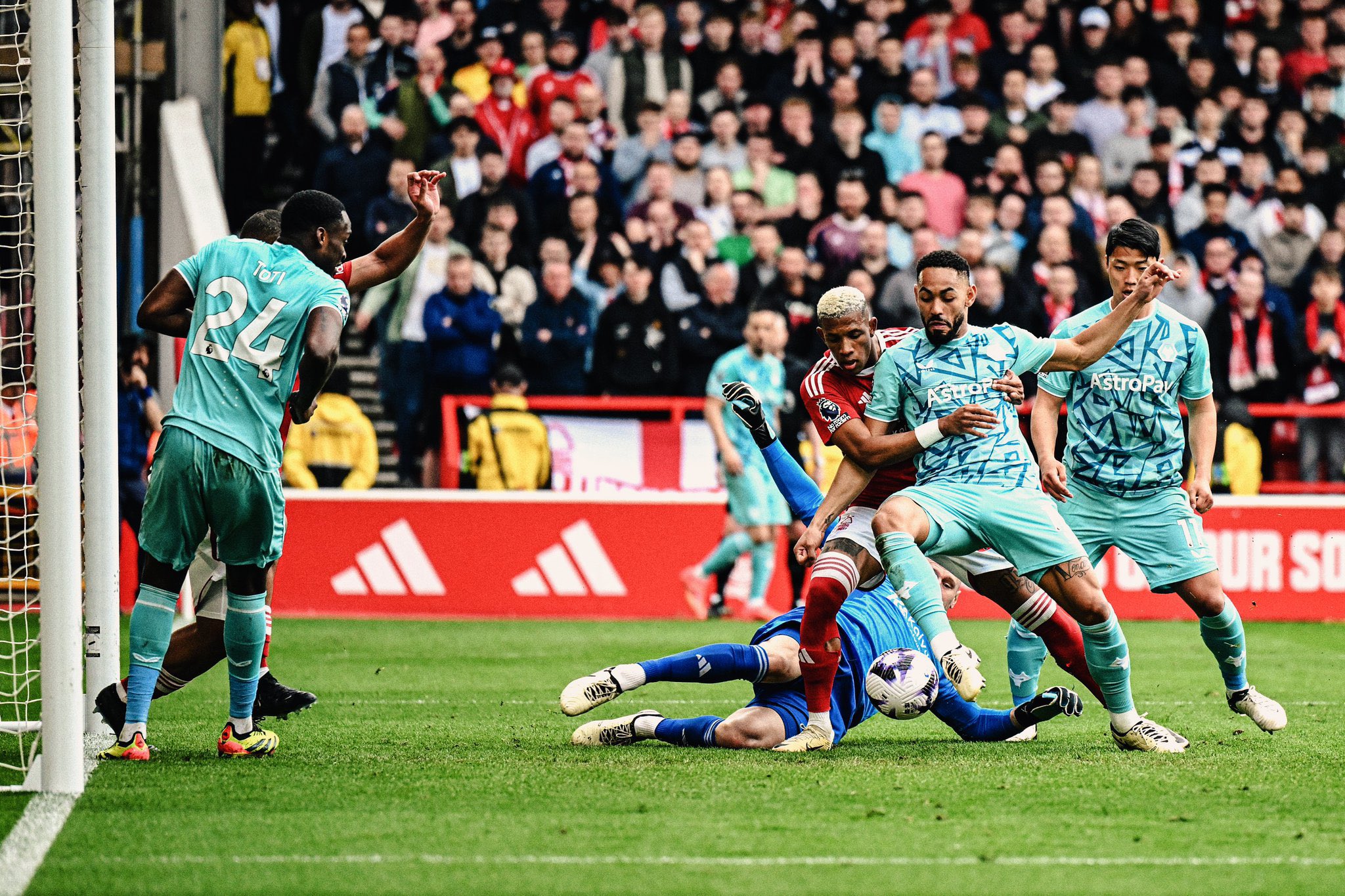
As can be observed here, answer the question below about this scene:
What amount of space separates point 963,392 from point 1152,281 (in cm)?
85

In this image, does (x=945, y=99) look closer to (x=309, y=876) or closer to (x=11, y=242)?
(x=11, y=242)

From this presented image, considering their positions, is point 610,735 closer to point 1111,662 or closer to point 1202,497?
point 1111,662

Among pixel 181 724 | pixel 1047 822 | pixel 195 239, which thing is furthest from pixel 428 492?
pixel 1047 822

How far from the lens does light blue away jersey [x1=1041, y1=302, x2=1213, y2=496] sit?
7.21 metres

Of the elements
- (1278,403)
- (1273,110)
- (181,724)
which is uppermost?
(1273,110)

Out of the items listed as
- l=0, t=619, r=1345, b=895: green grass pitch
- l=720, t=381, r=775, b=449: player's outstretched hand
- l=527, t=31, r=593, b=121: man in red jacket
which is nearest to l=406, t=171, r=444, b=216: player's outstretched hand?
l=720, t=381, r=775, b=449: player's outstretched hand

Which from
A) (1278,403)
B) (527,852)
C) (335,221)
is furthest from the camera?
(1278,403)

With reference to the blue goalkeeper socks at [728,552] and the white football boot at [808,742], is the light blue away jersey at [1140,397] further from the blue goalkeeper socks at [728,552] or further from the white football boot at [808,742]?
the blue goalkeeper socks at [728,552]

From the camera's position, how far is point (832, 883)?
14.4 feet

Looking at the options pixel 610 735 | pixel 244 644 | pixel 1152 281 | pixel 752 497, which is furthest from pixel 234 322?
pixel 752 497

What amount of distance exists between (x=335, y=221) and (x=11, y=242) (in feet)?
28.4

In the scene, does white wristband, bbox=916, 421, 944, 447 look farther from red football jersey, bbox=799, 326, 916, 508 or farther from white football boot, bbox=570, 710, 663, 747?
white football boot, bbox=570, 710, 663, 747

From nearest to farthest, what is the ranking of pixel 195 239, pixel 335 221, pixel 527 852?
pixel 527 852
pixel 335 221
pixel 195 239

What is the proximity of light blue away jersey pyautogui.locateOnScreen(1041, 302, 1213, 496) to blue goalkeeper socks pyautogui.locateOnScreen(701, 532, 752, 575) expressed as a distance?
592 centimetres
